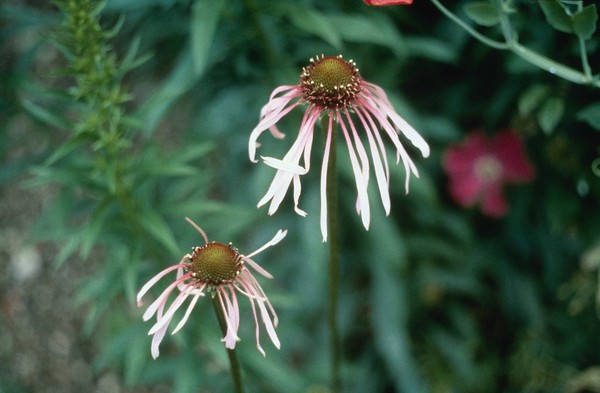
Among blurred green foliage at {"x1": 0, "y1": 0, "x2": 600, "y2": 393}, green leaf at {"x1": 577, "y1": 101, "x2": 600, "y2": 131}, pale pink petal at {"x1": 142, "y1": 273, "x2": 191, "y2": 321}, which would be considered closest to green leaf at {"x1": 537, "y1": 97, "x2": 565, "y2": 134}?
blurred green foliage at {"x1": 0, "y1": 0, "x2": 600, "y2": 393}

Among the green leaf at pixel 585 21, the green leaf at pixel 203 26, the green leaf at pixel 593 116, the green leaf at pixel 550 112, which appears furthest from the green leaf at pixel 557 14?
the green leaf at pixel 203 26

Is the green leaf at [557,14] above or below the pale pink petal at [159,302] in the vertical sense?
above

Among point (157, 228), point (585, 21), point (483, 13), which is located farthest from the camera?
point (157, 228)

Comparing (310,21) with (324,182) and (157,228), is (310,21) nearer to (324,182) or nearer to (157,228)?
(157,228)

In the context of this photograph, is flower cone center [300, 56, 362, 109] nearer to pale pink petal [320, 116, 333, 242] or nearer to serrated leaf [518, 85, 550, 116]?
pale pink petal [320, 116, 333, 242]

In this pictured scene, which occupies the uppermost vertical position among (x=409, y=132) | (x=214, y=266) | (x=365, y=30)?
(x=365, y=30)

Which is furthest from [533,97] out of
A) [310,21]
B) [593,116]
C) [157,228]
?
[157,228]

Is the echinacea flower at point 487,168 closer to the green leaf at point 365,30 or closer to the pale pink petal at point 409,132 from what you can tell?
the green leaf at point 365,30
